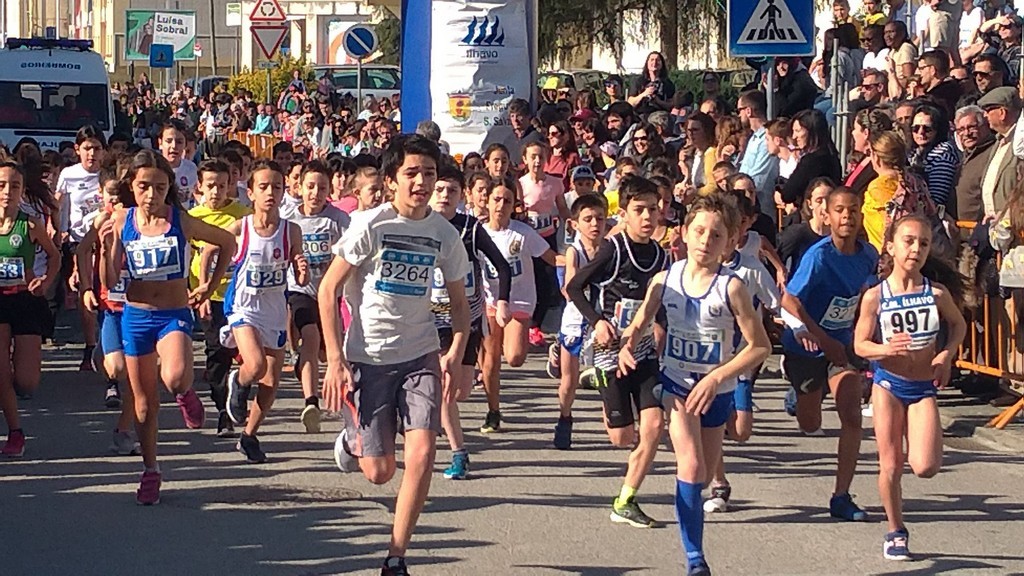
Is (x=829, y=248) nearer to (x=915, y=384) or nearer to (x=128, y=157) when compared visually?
(x=915, y=384)

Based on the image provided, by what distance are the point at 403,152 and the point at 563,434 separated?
3902 mm

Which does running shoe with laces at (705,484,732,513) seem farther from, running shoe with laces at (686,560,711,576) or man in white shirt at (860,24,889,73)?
man in white shirt at (860,24,889,73)

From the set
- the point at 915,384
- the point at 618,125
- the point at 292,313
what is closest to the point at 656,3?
the point at 618,125

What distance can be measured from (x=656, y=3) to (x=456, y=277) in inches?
1301

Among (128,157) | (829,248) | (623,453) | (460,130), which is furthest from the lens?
(460,130)

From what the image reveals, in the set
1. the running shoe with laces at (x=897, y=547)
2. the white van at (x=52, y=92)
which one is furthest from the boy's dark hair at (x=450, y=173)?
the white van at (x=52, y=92)

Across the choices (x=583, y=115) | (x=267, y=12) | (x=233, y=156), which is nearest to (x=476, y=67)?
(x=583, y=115)

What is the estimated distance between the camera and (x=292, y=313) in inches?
450

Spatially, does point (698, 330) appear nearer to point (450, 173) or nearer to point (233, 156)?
point (450, 173)

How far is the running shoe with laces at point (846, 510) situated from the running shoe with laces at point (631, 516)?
0.94 metres

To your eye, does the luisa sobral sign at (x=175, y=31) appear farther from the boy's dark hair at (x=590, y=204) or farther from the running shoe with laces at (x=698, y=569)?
the running shoe with laces at (x=698, y=569)

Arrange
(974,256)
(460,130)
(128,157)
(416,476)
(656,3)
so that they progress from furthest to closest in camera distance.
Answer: (656,3) < (460,130) < (974,256) < (128,157) < (416,476)

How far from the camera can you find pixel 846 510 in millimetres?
8969

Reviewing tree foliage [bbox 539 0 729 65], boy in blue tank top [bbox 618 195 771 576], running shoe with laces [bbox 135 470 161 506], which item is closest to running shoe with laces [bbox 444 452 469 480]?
running shoe with laces [bbox 135 470 161 506]
